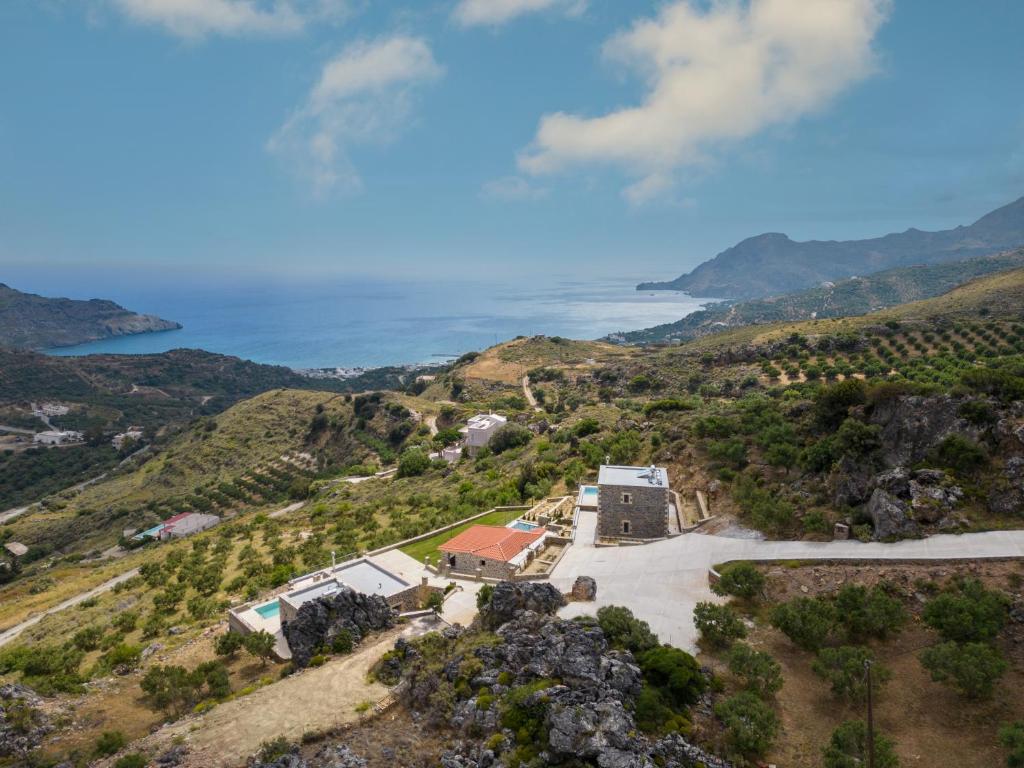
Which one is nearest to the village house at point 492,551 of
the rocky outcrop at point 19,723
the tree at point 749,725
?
the tree at point 749,725

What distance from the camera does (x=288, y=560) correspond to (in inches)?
1158

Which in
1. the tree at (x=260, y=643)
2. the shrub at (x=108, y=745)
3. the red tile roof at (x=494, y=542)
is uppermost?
the red tile roof at (x=494, y=542)

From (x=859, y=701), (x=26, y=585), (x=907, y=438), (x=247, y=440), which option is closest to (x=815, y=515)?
(x=907, y=438)

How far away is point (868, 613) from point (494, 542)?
1387 centimetres

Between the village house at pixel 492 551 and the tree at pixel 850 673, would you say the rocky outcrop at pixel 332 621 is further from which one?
the tree at pixel 850 673

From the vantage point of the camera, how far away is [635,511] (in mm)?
25797

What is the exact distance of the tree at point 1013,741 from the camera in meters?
10.8

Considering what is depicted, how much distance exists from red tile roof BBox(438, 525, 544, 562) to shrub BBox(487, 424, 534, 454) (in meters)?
24.4

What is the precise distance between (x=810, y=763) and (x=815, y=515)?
11022mm

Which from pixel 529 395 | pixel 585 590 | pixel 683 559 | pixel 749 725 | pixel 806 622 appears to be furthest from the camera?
pixel 529 395

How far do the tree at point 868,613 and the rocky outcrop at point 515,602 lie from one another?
324 inches

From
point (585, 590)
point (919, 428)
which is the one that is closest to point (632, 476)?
point (585, 590)

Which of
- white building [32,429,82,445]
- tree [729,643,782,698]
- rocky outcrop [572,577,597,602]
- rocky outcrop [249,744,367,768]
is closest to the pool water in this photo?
rocky outcrop [249,744,367,768]

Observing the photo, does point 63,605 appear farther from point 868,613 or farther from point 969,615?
point 969,615
